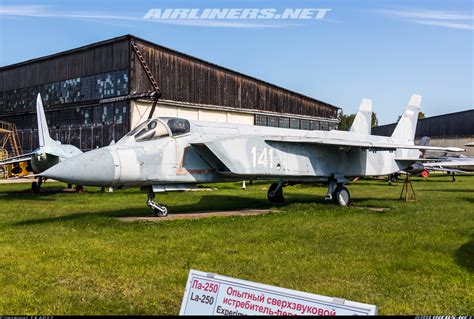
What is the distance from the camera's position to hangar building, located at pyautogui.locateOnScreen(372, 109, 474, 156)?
5959 cm

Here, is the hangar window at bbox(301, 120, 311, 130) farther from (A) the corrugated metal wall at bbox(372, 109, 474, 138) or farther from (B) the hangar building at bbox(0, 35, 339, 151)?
(A) the corrugated metal wall at bbox(372, 109, 474, 138)

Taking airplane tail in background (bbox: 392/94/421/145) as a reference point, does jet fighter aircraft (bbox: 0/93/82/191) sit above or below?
below

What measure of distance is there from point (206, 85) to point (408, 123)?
17581 mm

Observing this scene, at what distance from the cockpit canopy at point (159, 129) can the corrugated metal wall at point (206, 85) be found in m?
18.5

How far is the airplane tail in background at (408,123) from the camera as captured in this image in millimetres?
19281

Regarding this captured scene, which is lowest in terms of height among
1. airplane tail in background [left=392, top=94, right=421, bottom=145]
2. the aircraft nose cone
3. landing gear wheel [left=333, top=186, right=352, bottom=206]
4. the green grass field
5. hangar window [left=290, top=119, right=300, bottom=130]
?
the green grass field

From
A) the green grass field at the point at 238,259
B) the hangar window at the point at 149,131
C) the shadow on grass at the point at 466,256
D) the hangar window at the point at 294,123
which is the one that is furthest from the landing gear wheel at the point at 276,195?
the hangar window at the point at 294,123

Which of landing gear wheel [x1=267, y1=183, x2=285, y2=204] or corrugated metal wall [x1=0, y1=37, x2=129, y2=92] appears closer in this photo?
landing gear wheel [x1=267, y1=183, x2=285, y2=204]

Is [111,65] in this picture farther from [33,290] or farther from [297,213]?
[33,290]

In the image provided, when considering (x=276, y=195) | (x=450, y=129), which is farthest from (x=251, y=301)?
(x=450, y=129)

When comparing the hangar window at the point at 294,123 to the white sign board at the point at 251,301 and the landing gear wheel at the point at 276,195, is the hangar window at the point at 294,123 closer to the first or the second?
the landing gear wheel at the point at 276,195

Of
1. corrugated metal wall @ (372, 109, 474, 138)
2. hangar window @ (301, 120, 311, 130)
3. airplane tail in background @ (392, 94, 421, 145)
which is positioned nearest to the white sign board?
airplane tail in background @ (392, 94, 421, 145)

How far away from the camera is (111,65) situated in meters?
31.2

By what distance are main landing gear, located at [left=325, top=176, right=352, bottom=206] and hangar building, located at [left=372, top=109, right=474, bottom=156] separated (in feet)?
159
